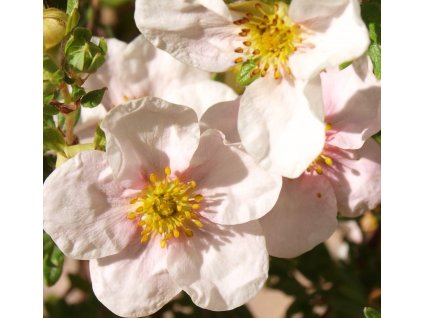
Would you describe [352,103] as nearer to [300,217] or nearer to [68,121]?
[300,217]

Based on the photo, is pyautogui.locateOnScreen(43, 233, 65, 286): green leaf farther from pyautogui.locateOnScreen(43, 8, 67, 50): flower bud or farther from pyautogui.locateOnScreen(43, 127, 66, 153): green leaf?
pyautogui.locateOnScreen(43, 8, 67, 50): flower bud

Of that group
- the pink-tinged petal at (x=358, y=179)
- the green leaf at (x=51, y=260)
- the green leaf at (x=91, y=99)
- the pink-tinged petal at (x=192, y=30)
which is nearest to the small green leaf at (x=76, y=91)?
the green leaf at (x=91, y=99)

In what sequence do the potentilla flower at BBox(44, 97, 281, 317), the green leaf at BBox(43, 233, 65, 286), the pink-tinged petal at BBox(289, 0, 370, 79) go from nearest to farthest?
the pink-tinged petal at BBox(289, 0, 370, 79)
the potentilla flower at BBox(44, 97, 281, 317)
the green leaf at BBox(43, 233, 65, 286)

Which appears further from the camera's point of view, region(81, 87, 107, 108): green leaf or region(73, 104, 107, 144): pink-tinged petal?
region(73, 104, 107, 144): pink-tinged petal

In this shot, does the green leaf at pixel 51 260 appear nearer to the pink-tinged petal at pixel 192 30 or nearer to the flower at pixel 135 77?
the flower at pixel 135 77

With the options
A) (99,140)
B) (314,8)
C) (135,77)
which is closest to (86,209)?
(99,140)

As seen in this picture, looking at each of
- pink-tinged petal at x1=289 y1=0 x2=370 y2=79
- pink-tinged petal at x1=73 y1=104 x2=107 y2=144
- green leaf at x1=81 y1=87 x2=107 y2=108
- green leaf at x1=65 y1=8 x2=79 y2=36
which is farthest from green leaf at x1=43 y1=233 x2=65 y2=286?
pink-tinged petal at x1=289 y1=0 x2=370 y2=79

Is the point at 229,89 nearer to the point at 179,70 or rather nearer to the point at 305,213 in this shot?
the point at 179,70

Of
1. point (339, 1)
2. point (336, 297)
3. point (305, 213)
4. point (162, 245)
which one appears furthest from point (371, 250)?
point (339, 1)
